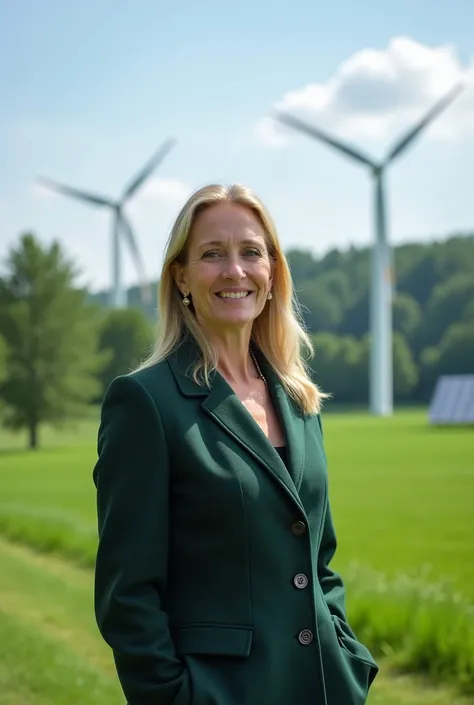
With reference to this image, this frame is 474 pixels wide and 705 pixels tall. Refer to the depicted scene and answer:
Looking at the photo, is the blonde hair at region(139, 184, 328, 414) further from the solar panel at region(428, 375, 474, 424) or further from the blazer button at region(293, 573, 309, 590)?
the solar panel at region(428, 375, 474, 424)

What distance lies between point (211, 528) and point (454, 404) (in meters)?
51.1

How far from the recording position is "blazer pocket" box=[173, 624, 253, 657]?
2.86m

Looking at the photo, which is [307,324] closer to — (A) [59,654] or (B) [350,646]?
(A) [59,654]

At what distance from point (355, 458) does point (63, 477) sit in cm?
911

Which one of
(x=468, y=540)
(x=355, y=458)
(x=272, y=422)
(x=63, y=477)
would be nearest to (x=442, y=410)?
(x=355, y=458)

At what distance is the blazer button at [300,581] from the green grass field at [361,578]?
13.4 ft

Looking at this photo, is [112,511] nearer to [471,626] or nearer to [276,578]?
[276,578]

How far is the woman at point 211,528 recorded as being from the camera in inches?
113

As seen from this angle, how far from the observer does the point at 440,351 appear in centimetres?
9175

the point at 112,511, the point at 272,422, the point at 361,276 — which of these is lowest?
the point at 112,511

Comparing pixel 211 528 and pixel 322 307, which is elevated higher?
pixel 322 307

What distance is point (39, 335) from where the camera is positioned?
54.1 meters

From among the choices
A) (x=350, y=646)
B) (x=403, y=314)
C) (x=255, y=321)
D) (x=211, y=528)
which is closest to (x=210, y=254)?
(x=255, y=321)

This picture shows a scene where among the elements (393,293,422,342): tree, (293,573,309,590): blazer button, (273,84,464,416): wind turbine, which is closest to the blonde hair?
(293,573,309,590): blazer button
